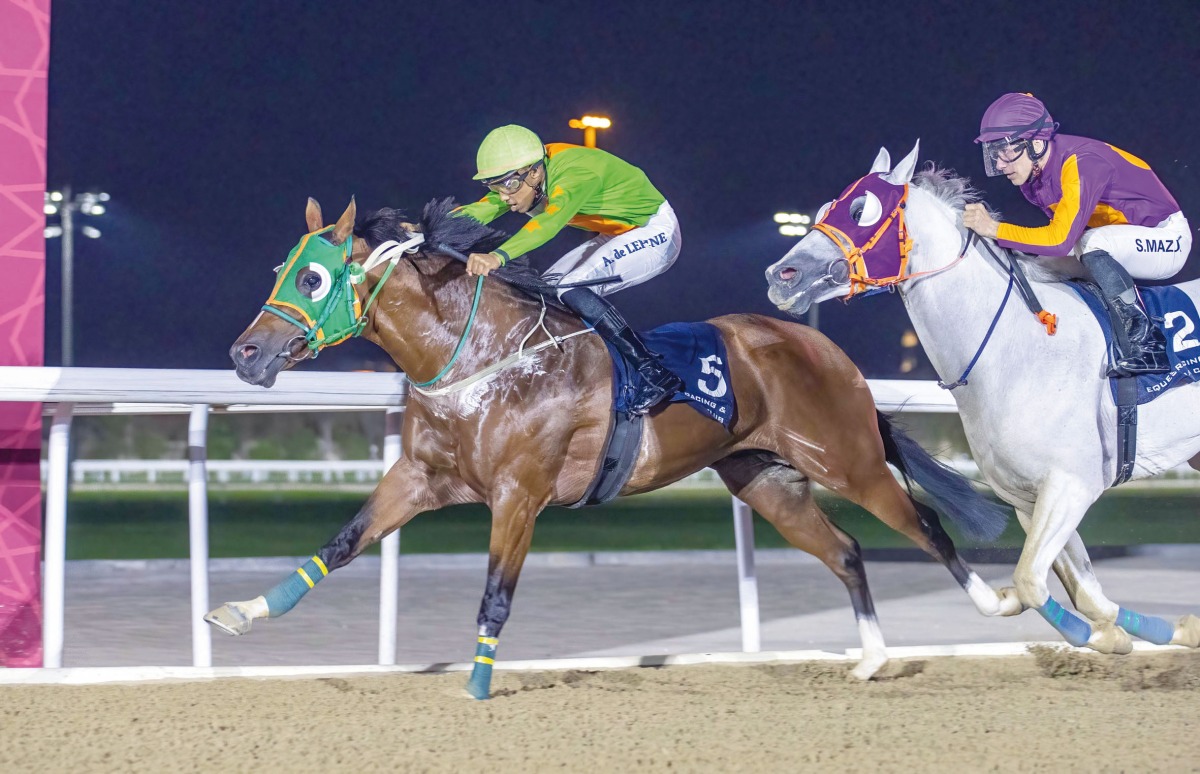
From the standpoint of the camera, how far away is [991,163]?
13.7 feet

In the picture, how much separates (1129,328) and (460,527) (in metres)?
11.9

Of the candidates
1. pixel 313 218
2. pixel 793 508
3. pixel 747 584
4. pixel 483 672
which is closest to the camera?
pixel 483 672

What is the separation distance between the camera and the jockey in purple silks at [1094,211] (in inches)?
157

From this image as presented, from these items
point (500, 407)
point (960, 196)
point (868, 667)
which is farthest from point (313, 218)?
point (868, 667)

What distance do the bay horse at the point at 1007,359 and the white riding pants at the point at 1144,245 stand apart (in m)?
0.15

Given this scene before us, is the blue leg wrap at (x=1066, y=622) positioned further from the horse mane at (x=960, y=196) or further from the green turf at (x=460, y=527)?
the green turf at (x=460, y=527)

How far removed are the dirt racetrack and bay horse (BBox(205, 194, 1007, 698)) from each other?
0.87ft

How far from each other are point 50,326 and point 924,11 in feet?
89.9

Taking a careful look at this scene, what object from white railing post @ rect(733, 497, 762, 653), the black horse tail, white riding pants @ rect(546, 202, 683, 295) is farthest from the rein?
white railing post @ rect(733, 497, 762, 653)

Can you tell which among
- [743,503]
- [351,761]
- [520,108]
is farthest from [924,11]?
[351,761]

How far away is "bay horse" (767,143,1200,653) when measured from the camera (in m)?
3.91

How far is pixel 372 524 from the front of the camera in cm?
405

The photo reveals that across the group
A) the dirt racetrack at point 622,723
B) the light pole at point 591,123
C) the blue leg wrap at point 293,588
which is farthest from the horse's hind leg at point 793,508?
the light pole at point 591,123

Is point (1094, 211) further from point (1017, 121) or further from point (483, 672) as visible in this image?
point (483, 672)
